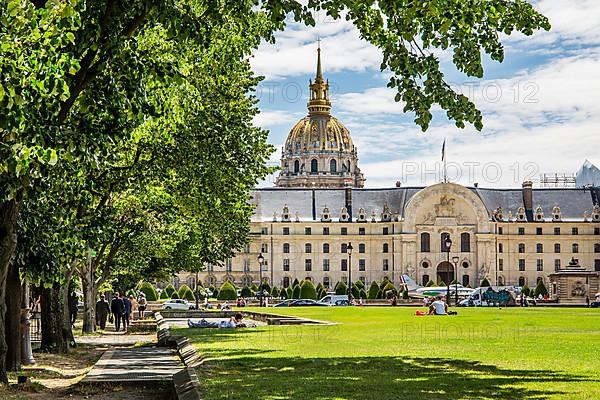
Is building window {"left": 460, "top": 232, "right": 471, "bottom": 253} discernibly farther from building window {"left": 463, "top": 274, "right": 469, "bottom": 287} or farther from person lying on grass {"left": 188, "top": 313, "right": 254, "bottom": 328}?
person lying on grass {"left": 188, "top": 313, "right": 254, "bottom": 328}

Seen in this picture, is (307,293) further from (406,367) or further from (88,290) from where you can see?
(406,367)

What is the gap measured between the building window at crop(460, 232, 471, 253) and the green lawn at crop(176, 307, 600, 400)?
124680 mm

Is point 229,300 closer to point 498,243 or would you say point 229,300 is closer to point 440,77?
point 498,243

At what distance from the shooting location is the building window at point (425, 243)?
149m

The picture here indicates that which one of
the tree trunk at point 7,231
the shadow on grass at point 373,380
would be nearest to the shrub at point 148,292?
the shadow on grass at point 373,380

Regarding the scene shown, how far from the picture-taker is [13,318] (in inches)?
755

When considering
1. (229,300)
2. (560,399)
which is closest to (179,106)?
(560,399)

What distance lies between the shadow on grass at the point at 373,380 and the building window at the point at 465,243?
133555 mm

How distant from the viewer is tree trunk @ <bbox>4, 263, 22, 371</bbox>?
19016 millimetres

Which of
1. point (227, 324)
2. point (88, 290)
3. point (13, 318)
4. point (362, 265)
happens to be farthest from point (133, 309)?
point (362, 265)

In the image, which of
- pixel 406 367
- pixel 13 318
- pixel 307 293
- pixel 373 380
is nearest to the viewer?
pixel 373 380

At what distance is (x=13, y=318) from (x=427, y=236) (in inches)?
5219

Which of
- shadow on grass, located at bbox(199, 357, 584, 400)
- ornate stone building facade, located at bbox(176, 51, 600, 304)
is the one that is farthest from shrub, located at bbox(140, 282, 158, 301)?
shadow on grass, located at bbox(199, 357, 584, 400)

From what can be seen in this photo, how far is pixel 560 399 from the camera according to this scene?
11039 millimetres
